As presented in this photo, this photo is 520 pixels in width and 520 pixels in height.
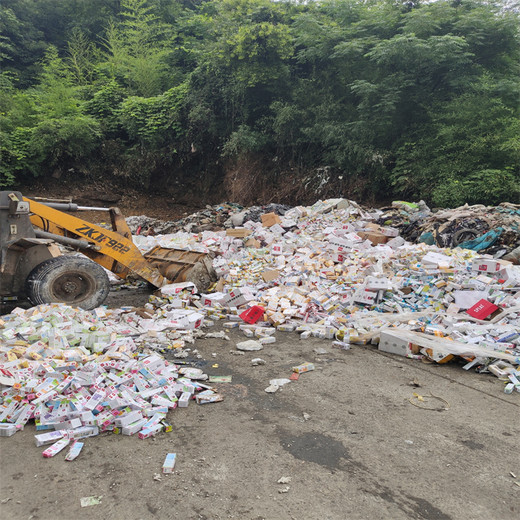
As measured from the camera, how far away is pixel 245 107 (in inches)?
653

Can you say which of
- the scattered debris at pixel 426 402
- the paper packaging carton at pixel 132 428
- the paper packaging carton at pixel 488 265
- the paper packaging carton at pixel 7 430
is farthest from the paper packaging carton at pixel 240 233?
the paper packaging carton at pixel 7 430

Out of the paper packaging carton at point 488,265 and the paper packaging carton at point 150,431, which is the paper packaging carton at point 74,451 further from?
the paper packaging carton at point 488,265

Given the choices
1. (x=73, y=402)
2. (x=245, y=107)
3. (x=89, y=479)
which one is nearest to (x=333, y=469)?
(x=89, y=479)

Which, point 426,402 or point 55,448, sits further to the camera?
point 426,402

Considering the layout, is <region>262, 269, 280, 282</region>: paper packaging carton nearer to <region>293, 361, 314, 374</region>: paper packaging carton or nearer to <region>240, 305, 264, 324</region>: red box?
<region>240, 305, 264, 324</region>: red box

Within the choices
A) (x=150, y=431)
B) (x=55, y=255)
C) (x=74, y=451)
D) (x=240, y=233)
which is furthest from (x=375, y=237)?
(x=74, y=451)

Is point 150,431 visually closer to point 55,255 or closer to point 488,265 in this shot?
point 55,255

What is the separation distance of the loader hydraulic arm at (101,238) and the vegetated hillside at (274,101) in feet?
27.5

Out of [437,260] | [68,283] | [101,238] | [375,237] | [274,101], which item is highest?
[274,101]

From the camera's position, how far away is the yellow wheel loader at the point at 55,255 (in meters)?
5.61

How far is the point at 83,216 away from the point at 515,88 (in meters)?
15.3

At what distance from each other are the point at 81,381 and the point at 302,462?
1979 millimetres

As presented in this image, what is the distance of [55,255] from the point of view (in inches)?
237

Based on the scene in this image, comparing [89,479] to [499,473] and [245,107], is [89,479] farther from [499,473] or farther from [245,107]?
[245,107]
